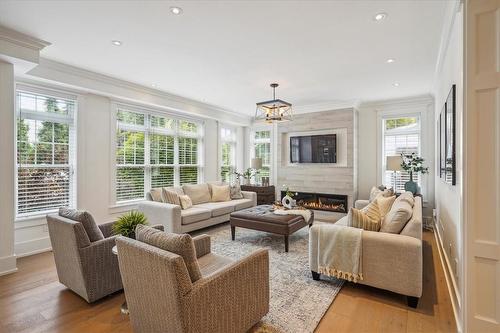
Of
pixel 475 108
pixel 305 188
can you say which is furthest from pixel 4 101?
pixel 305 188

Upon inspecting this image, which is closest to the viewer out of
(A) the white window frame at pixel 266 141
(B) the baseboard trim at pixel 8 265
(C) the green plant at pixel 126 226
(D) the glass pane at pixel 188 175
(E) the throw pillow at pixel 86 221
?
(C) the green plant at pixel 126 226

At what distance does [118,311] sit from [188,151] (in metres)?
4.54

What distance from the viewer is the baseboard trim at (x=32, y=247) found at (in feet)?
12.2

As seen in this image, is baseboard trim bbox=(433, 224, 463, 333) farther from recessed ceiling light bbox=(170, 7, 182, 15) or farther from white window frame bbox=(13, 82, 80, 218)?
white window frame bbox=(13, 82, 80, 218)

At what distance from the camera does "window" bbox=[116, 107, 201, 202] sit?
513 cm

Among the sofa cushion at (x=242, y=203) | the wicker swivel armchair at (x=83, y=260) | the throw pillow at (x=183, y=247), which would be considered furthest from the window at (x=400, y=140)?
the wicker swivel armchair at (x=83, y=260)

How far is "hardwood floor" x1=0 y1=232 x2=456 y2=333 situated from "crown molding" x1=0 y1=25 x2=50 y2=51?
2.80m

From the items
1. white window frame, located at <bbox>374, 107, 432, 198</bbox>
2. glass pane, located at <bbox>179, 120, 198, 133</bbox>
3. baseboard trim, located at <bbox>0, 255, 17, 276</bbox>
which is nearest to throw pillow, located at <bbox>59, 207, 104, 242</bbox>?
baseboard trim, located at <bbox>0, 255, 17, 276</bbox>

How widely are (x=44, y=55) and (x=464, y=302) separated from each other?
542 centimetres

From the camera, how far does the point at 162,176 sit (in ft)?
19.2

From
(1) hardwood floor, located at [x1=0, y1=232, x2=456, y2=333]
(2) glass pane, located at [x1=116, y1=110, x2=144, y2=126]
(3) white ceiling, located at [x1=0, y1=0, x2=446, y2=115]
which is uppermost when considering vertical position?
(3) white ceiling, located at [x1=0, y1=0, x2=446, y2=115]

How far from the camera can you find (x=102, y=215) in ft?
15.5

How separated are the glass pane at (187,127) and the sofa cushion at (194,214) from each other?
2292mm

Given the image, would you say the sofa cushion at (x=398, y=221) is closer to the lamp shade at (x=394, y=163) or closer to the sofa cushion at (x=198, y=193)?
the lamp shade at (x=394, y=163)
